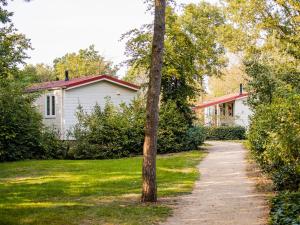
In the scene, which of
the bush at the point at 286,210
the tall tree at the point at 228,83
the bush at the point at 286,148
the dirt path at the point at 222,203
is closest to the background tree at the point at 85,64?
the tall tree at the point at 228,83

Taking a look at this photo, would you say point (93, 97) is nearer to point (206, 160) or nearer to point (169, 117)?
point (169, 117)

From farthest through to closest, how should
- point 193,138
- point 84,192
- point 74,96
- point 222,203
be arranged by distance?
1. point 74,96
2. point 193,138
3. point 84,192
4. point 222,203

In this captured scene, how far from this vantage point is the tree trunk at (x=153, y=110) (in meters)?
8.77

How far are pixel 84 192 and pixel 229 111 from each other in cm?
3182

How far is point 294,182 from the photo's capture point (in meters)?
9.31

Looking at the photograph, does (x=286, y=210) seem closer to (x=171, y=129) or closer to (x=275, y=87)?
(x=275, y=87)

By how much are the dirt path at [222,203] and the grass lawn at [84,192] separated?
14.9 inches

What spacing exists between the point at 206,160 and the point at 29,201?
944cm

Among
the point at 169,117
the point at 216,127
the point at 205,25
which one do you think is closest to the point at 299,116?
the point at 169,117

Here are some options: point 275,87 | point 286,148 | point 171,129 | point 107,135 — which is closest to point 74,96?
point 107,135

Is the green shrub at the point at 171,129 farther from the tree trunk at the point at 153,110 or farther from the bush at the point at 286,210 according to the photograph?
the bush at the point at 286,210

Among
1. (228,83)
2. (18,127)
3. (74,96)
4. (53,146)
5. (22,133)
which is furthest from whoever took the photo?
(228,83)

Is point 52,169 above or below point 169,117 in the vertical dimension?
below

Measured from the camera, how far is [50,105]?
82.9 ft
